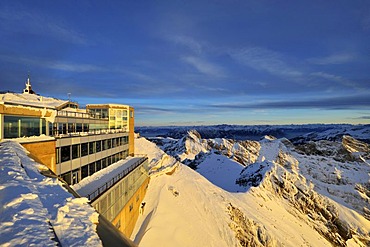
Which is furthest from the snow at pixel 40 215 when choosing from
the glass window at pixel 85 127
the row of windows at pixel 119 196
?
the glass window at pixel 85 127

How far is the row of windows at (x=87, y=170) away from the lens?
1749cm

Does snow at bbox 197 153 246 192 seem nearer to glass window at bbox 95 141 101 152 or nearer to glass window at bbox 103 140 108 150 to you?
glass window at bbox 103 140 108 150

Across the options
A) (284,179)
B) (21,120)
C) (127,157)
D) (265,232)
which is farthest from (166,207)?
(284,179)

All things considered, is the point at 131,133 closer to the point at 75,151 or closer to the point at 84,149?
the point at 84,149

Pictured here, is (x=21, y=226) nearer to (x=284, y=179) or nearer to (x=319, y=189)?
(x=284, y=179)

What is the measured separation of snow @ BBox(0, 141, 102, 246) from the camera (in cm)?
404

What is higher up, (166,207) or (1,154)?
(1,154)

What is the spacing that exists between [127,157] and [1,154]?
2365 centimetres

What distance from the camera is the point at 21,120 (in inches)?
531

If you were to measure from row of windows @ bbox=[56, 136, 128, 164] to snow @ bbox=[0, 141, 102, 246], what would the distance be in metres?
9.29

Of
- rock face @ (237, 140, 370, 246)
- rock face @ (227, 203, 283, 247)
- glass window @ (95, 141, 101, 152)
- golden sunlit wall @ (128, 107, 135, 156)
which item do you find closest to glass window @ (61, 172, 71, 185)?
glass window @ (95, 141, 101, 152)

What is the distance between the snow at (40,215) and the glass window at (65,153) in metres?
9.40

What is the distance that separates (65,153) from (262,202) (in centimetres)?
3515

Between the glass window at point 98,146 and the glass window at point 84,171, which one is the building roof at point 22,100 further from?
the glass window at point 84,171
